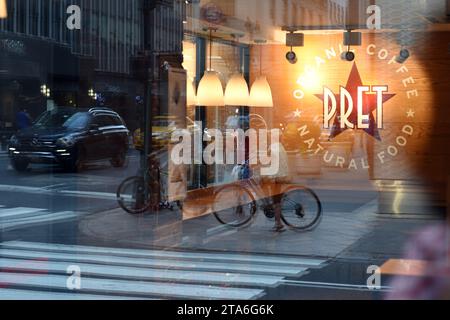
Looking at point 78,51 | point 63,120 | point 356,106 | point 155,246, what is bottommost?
point 155,246

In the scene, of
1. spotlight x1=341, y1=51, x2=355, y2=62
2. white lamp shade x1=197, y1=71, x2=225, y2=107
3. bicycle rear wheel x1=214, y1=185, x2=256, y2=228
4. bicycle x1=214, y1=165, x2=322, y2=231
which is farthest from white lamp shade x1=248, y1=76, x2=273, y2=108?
bicycle rear wheel x1=214, y1=185, x2=256, y2=228

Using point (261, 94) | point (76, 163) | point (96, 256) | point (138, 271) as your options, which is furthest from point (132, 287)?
point (261, 94)

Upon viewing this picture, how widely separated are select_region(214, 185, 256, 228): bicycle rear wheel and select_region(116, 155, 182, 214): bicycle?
383mm

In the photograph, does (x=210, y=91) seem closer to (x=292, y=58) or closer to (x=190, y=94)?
(x=190, y=94)

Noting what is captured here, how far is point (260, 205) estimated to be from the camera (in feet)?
22.8

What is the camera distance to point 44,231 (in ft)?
24.7

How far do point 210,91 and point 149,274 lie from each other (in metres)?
1.77

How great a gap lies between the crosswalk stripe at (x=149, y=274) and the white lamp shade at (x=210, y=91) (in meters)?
1.56

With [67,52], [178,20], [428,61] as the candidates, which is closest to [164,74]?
[178,20]

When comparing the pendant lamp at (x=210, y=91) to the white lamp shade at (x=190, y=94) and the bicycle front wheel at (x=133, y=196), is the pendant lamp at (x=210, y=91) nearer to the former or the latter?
the white lamp shade at (x=190, y=94)

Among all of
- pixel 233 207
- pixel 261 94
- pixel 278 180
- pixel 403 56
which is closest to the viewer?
pixel 403 56

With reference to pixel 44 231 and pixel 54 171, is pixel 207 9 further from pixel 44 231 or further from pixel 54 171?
pixel 44 231

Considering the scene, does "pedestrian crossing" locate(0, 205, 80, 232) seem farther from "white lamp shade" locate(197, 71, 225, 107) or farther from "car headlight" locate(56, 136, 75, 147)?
"white lamp shade" locate(197, 71, 225, 107)

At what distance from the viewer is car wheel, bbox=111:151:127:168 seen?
22.3 feet
